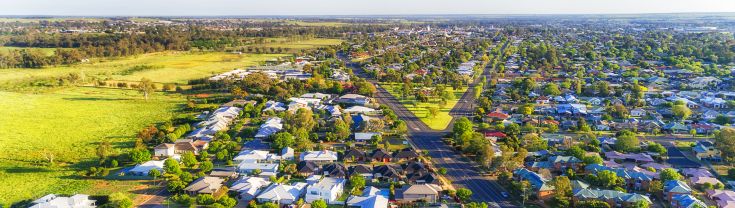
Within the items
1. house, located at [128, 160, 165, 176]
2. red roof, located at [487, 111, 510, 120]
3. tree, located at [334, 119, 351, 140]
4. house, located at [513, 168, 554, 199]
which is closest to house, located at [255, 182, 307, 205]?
house, located at [128, 160, 165, 176]

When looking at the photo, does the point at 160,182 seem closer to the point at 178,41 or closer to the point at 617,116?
the point at 617,116

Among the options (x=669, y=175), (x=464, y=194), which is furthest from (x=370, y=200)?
(x=669, y=175)

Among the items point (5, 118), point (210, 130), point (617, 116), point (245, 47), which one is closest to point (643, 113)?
point (617, 116)

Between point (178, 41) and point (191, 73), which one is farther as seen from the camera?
point (178, 41)

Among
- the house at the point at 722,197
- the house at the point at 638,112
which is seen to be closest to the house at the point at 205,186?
the house at the point at 722,197

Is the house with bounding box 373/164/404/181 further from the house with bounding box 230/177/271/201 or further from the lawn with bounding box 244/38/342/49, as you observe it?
the lawn with bounding box 244/38/342/49

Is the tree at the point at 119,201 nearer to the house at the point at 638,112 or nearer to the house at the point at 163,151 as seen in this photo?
the house at the point at 163,151
